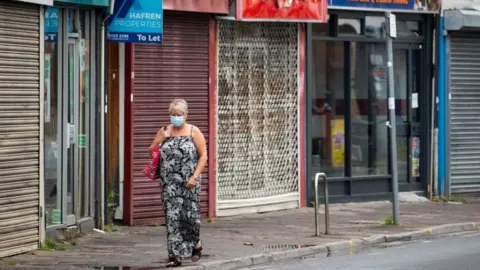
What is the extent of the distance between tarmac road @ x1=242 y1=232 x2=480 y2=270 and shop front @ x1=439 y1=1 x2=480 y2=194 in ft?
22.9

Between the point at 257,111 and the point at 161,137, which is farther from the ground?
the point at 257,111

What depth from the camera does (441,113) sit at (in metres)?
23.5

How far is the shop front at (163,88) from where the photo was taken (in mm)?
18250

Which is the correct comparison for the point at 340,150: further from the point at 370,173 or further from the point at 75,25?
the point at 75,25

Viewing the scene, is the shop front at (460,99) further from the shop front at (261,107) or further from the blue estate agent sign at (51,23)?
the blue estate agent sign at (51,23)

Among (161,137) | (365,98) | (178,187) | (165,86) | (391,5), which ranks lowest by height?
(178,187)

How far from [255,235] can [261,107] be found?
3.82 metres

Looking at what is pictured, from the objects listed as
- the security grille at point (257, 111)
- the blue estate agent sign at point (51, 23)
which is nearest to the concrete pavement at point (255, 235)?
the security grille at point (257, 111)

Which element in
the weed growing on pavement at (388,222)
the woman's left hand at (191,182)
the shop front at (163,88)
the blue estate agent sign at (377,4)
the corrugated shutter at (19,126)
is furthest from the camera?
the blue estate agent sign at (377,4)

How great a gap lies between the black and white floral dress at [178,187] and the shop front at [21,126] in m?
1.83

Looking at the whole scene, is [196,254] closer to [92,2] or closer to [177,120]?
[177,120]

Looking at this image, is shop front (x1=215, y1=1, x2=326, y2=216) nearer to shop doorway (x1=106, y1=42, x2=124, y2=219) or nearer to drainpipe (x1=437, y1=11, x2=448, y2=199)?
shop doorway (x1=106, y1=42, x2=124, y2=219)

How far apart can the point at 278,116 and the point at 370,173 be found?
8.87 feet

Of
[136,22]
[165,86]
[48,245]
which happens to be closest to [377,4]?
[165,86]
